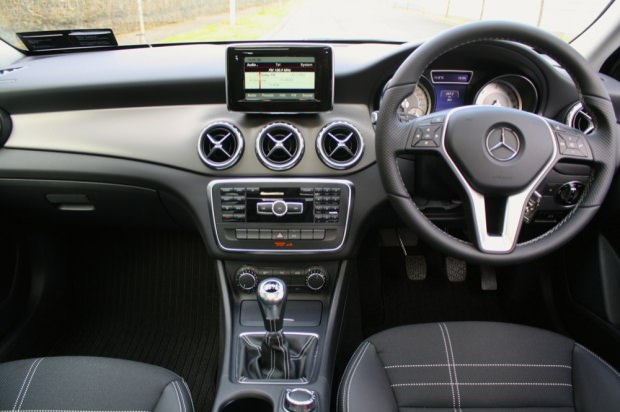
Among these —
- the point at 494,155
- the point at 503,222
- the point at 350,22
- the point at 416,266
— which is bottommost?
the point at 416,266

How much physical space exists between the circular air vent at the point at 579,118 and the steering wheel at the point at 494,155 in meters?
0.28

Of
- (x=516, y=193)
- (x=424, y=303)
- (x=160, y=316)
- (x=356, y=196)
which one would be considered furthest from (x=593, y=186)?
(x=160, y=316)

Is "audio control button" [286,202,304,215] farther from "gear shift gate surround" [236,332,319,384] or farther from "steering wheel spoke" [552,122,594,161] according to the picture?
"steering wheel spoke" [552,122,594,161]

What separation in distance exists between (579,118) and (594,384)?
0.77 meters

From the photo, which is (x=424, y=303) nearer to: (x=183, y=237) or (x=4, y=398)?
(x=183, y=237)

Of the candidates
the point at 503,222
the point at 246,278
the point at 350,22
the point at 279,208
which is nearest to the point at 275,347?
the point at 246,278

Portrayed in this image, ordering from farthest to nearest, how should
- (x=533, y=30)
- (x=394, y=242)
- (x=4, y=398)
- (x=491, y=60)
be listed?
(x=394, y=242)
(x=491, y=60)
(x=4, y=398)
(x=533, y=30)

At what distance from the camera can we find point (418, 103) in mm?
1549

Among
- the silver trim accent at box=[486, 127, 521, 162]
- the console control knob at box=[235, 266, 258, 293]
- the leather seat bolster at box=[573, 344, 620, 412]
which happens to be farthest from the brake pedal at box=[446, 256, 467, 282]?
the silver trim accent at box=[486, 127, 521, 162]

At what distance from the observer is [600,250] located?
1630 mm

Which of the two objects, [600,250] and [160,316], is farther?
[160,316]

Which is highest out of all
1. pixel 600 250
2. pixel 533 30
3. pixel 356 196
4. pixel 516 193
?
pixel 533 30

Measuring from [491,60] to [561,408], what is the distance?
998 mm

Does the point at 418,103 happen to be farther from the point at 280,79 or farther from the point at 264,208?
the point at 264,208
